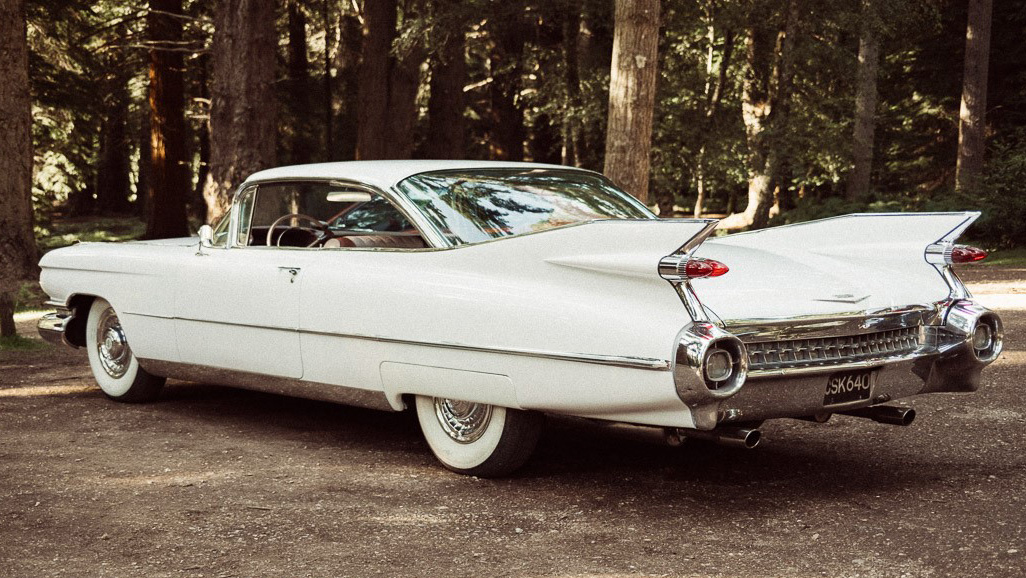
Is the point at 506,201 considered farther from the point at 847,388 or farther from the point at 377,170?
the point at 847,388

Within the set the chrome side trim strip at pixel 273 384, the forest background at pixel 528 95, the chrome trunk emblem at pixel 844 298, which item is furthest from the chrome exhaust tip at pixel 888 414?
the forest background at pixel 528 95

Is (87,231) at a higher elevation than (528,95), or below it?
below

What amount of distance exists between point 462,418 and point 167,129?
16.7 m

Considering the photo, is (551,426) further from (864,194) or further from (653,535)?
(864,194)

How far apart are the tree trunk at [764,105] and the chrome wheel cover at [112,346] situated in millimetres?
16622

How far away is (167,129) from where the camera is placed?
2034cm

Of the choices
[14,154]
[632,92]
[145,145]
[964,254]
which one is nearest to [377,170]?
[964,254]

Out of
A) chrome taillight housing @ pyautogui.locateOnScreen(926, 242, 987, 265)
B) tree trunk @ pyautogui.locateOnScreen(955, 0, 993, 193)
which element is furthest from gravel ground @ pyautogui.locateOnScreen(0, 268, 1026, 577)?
tree trunk @ pyautogui.locateOnScreen(955, 0, 993, 193)

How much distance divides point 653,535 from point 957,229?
7.56 feet

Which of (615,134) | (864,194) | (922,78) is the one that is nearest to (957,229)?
(615,134)

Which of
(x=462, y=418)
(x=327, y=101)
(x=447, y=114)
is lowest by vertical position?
(x=462, y=418)

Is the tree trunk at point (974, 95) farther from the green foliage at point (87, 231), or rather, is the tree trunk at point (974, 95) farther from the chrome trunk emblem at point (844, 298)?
the chrome trunk emblem at point (844, 298)

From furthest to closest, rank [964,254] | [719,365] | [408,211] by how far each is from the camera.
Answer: [408,211] < [964,254] < [719,365]

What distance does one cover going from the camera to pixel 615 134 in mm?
9805
